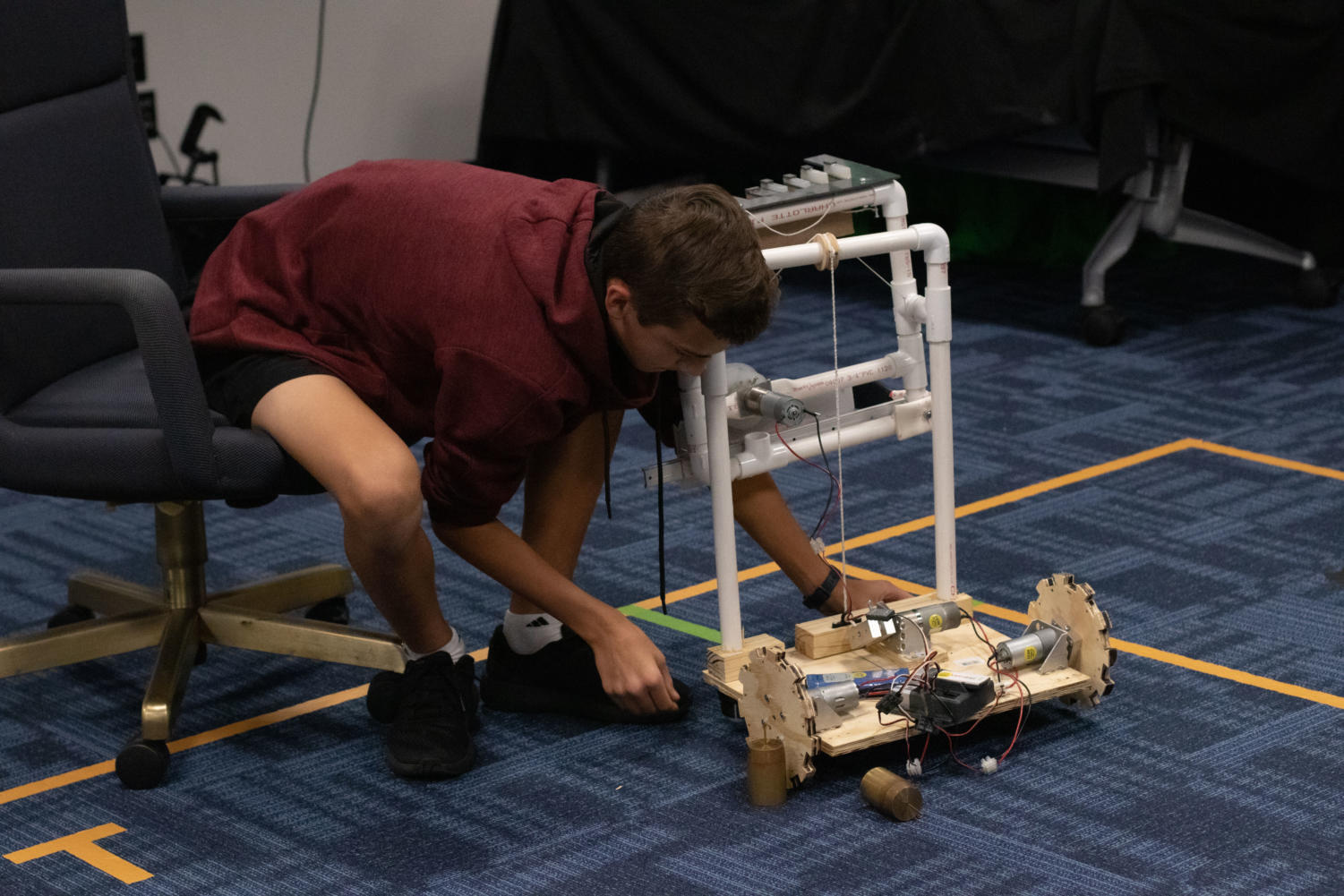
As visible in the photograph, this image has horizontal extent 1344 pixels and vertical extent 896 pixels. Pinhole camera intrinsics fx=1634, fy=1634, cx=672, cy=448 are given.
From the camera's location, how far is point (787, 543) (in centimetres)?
203

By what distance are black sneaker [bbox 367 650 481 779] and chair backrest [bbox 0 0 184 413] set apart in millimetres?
560

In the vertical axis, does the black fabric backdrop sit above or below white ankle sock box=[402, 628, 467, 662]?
above

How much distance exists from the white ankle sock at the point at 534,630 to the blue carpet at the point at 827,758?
0.09 metres

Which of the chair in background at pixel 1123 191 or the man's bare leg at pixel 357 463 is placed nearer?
the man's bare leg at pixel 357 463

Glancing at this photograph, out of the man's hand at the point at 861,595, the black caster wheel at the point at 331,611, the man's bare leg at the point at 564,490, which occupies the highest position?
the man's bare leg at the point at 564,490

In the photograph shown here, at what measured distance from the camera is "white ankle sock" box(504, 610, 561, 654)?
1968 millimetres

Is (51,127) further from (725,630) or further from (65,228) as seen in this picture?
(725,630)

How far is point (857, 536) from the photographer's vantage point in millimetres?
2557

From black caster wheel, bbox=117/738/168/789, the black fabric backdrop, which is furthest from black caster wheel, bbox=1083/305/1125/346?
black caster wheel, bbox=117/738/168/789

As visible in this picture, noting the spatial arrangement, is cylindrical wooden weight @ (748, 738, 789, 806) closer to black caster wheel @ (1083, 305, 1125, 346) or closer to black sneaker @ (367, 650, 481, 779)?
black sneaker @ (367, 650, 481, 779)

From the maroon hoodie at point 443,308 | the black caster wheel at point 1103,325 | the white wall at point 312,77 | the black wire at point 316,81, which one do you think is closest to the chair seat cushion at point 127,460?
the maroon hoodie at point 443,308

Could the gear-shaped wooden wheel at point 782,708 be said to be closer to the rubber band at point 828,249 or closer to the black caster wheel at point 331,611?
the rubber band at point 828,249

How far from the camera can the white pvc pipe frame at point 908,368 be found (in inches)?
68.9

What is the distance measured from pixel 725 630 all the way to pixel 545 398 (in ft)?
1.29
